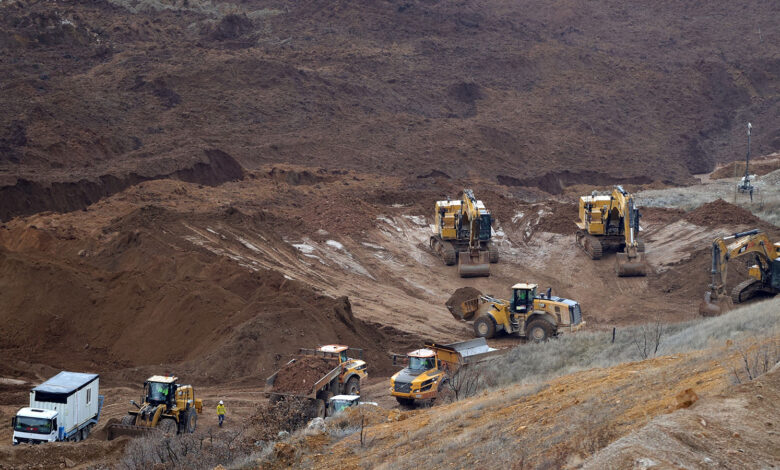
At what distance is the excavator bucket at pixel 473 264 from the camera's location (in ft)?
104

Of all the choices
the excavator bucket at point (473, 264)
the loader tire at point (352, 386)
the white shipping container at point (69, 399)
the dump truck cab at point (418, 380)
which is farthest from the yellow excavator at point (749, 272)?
the white shipping container at point (69, 399)

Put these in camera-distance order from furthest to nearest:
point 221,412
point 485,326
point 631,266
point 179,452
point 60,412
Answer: point 631,266, point 485,326, point 221,412, point 60,412, point 179,452

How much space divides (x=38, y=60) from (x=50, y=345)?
4284 cm

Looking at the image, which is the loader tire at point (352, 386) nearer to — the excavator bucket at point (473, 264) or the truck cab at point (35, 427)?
the truck cab at point (35, 427)

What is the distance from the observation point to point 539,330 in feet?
76.4

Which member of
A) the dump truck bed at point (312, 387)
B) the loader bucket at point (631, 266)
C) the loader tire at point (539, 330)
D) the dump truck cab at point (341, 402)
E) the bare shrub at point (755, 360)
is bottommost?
the dump truck cab at point (341, 402)

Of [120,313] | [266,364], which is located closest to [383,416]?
[266,364]

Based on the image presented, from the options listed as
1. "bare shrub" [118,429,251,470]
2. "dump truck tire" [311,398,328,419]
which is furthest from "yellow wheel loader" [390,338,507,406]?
"bare shrub" [118,429,251,470]

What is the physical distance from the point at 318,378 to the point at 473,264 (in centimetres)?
1434

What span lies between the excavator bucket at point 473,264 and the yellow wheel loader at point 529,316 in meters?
6.78

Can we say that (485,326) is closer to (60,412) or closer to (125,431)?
(125,431)

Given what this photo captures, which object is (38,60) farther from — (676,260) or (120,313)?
(676,260)

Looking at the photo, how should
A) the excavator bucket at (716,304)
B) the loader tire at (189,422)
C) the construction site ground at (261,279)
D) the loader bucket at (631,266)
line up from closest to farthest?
the loader tire at (189,422) → the construction site ground at (261,279) → the excavator bucket at (716,304) → the loader bucket at (631,266)

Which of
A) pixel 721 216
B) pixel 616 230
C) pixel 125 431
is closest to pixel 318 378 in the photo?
pixel 125 431
